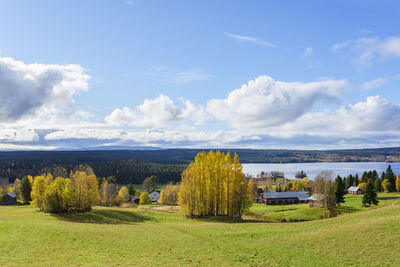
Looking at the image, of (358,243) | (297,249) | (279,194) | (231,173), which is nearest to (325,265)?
(297,249)

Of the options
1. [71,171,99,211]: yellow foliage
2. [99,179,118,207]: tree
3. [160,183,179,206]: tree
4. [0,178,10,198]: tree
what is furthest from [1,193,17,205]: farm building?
[71,171,99,211]: yellow foliage

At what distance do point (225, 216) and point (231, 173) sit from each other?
327 inches

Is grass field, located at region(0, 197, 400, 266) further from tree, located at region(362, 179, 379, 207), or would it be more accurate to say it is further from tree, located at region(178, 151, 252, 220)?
tree, located at region(362, 179, 379, 207)

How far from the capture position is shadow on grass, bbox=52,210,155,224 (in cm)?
4532

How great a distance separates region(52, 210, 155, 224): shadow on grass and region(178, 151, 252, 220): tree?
8.10 m

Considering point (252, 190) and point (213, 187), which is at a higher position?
point (213, 187)

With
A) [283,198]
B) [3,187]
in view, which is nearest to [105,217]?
[283,198]

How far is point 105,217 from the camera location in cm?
4853

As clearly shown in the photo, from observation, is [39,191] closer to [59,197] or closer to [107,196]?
[59,197]

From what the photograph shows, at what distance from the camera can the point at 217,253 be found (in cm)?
2231

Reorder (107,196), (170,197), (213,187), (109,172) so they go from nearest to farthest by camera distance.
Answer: (213,187) → (107,196) → (170,197) → (109,172)

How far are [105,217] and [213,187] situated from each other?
2045 cm

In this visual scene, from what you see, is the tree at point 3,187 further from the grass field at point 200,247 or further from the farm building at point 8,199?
the grass field at point 200,247

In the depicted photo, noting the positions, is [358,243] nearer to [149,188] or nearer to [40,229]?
[40,229]
